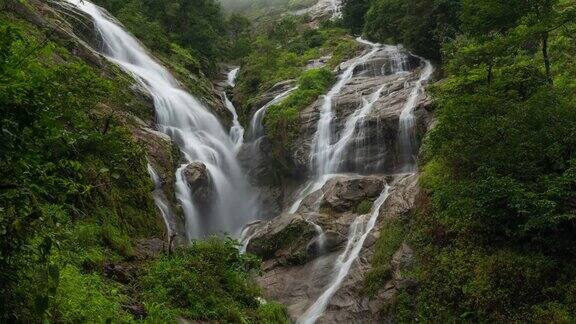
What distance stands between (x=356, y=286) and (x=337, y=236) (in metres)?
2.56

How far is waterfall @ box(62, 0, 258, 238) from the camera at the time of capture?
20281 mm

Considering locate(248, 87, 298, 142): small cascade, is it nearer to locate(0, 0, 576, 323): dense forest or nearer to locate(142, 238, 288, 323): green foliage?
locate(0, 0, 576, 323): dense forest

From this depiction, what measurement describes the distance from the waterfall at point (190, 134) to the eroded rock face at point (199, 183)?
236mm

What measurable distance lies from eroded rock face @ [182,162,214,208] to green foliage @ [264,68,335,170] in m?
→ 4.26

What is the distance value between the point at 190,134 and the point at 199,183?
460 centimetres

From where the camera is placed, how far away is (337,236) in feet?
52.2

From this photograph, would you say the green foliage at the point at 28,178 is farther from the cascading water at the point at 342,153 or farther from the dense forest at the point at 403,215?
the cascading water at the point at 342,153

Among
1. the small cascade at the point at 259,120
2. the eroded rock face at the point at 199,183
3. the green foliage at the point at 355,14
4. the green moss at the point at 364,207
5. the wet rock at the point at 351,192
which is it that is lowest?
the green moss at the point at 364,207

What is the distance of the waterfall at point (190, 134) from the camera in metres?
20.3

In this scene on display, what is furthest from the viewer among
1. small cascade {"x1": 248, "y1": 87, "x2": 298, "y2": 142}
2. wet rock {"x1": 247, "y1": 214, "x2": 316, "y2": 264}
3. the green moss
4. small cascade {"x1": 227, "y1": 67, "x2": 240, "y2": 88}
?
small cascade {"x1": 227, "y1": 67, "x2": 240, "y2": 88}

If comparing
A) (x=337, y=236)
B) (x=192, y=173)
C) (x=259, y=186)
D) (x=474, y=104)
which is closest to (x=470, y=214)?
(x=474, y=104)

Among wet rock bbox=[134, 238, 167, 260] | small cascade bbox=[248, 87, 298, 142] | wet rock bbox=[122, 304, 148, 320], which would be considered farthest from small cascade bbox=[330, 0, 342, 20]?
wet rock bbox=[122, 304, 148, 320]

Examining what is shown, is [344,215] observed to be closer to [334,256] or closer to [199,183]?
[334,256]

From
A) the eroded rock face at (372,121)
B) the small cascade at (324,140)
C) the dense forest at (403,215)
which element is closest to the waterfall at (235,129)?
the eroded rock face at (372,121)
